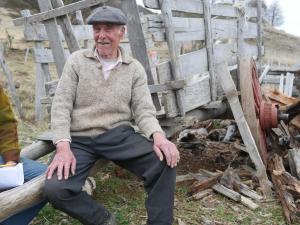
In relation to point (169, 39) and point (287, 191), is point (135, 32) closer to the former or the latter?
point (169, 39)

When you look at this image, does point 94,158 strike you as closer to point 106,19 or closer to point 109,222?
point 109,222

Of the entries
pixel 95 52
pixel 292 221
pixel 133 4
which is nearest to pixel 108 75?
pixel 95 52

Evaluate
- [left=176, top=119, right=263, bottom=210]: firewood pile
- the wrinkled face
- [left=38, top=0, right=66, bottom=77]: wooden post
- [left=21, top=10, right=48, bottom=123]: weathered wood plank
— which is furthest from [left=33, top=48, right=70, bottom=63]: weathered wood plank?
the wrinkled face

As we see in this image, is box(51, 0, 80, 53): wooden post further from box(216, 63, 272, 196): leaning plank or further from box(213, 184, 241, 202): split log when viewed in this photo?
box(213, 184, 241, 202): split log

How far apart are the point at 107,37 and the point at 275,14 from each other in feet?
190

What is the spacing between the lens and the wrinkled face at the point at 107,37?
3307 mm

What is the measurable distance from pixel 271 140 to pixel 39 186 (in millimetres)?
3535

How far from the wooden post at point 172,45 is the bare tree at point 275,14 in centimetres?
5407

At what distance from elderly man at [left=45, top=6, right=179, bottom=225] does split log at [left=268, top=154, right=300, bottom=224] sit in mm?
1433

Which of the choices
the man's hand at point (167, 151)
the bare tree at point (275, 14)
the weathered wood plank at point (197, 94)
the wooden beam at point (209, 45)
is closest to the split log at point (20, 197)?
the man's hand at point (167, 151)

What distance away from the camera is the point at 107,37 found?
3.32 meters

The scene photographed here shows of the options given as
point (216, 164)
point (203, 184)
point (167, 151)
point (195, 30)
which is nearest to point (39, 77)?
point (195, 30)

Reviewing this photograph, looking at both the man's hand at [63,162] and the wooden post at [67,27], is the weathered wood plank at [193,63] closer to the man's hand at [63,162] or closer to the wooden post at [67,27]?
the wooden post at [67,27]

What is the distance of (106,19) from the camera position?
3223 millimetres
